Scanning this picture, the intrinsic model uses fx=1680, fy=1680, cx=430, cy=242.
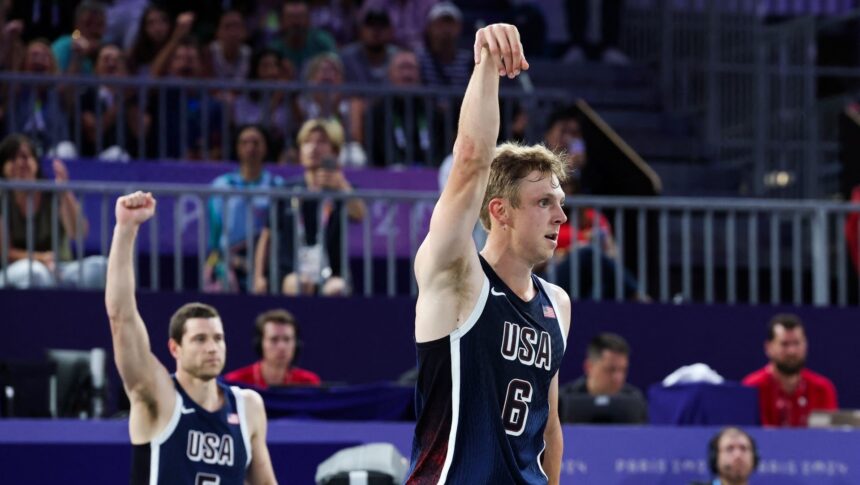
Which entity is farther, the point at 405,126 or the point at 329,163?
the point at 405,126

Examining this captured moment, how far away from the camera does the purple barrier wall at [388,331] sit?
37.4 ft

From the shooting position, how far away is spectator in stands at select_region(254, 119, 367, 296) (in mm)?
11766

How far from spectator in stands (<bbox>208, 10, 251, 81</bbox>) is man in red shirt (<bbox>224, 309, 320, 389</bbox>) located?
3.86 m

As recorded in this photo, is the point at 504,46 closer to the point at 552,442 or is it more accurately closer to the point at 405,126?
the point at 552,442

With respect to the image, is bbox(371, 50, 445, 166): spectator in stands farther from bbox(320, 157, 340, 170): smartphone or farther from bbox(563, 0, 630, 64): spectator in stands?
bbox(563, 0, 630, 64): spectator in stands

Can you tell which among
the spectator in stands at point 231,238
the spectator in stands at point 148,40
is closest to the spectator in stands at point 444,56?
the spectator in stands at point 148,40

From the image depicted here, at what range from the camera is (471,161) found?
5078 millimetres

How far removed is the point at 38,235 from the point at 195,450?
3.70m

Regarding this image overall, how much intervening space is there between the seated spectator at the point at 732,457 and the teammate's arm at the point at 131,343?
143 inches

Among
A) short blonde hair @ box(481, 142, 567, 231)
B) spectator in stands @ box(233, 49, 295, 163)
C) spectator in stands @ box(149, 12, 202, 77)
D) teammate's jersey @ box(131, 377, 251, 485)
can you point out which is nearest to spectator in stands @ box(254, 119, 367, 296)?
spectator in stands @ box(233, 49, 295, 163)

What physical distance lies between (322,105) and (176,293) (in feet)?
8.73

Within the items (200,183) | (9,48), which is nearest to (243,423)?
(200,183)

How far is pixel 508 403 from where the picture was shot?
5.29 metres

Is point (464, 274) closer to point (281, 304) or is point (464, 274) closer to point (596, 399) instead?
point (596, 399)
